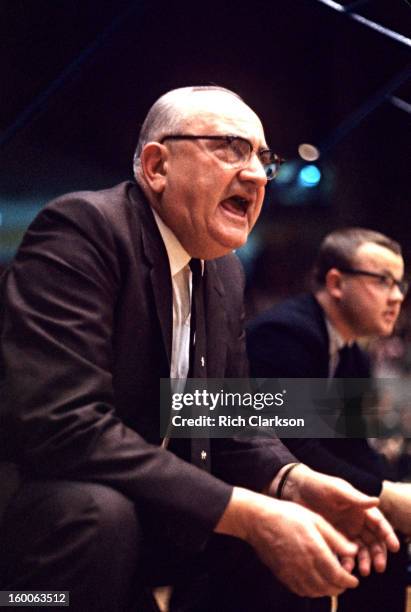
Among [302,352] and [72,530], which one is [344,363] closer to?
[302,352]

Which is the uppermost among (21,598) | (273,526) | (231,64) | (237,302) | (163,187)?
(231,64)

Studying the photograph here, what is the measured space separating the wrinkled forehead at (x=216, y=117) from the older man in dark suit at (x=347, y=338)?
0.64 m

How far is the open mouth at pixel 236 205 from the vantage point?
1329mm

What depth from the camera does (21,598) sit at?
1.02m

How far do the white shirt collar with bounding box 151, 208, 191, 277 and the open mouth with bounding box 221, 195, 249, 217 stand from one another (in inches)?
4.5

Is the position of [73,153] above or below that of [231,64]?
below

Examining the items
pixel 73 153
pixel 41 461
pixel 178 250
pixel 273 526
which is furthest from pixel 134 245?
pixel 73 153

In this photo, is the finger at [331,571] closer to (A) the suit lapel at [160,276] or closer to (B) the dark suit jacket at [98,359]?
(B) the dark suit jacket at [98,359]

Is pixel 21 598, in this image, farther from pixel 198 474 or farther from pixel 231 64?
pixel 231 64

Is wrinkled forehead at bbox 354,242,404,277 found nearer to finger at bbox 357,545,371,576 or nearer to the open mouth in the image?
the open mouth

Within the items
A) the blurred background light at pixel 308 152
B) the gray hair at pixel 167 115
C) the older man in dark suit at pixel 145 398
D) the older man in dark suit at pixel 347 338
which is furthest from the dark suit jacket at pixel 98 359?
the blurred background light at pixel 308 152

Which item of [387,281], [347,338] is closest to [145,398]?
[347,338]

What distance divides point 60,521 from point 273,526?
31 centimetres

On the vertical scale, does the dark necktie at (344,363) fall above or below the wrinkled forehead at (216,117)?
below
